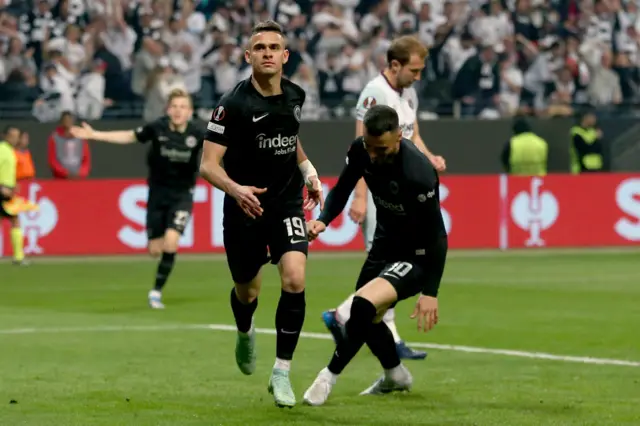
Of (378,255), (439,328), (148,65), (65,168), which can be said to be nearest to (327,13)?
(148,65)

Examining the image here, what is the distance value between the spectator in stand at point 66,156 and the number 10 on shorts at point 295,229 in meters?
15.8

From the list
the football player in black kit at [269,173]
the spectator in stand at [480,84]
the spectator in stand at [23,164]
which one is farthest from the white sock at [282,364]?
the spectator in stand at [480,84]

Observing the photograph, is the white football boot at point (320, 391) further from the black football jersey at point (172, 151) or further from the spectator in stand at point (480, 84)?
the spectator in stand at point (480, 84)

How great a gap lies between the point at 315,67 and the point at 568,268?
24.6 feet

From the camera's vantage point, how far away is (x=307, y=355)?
11898 mm

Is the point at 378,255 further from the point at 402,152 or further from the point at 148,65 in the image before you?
the point at 148,65

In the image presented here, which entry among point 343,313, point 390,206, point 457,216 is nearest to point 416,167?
point 390,206

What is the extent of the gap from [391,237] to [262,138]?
1073 mm

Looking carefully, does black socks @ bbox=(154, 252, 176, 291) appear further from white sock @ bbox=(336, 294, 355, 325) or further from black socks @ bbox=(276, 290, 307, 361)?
black socks @ bbox=(276, 290, 307, 361)

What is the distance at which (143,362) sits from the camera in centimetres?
1141

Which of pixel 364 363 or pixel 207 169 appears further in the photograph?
pixel 364 363

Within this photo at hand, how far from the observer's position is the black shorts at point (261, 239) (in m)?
9.39

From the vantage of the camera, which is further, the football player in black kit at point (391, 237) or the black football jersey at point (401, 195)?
the black football jersey at point (401, 195)

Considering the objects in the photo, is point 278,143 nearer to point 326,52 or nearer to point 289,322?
point 289,322
